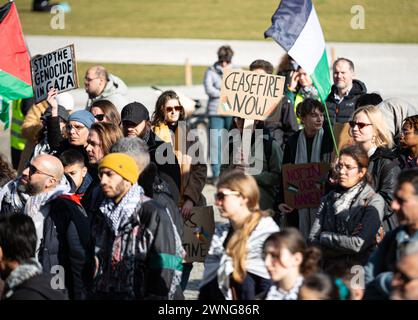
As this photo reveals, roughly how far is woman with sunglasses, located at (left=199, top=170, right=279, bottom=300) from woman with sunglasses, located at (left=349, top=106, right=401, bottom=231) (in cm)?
143

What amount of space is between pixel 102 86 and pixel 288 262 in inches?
207

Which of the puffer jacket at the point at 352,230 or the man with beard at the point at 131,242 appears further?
the puffer jacket at the point at 352,230

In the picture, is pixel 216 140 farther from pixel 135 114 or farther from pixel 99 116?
pixel 135 114

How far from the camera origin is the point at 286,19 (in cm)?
855

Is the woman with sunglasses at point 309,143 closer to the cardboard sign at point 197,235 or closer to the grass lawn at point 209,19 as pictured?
the cardboard sign at point 197,235

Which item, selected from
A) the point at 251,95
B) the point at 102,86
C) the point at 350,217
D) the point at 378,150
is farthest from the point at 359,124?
the point at 102,86

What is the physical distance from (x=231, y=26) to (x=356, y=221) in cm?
2934

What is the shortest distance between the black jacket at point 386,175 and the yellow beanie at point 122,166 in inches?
74.3

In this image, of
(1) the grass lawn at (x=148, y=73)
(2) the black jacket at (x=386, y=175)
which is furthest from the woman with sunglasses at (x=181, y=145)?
(1) the grass lawn at (x=148, y=73)

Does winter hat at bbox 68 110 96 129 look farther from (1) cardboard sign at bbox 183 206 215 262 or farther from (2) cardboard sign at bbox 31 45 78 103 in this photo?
(1) cardboard sign at bbox 183 206 215 262

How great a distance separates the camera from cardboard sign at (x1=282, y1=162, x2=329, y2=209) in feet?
27.4

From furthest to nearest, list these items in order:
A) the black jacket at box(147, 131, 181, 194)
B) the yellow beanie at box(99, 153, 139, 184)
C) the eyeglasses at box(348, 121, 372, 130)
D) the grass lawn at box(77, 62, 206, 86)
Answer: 1. the grass lawn at box(77, 62, 206, 86)
2. the black jacket at box(147, 131, 181, 194)
3. the eyeglasses at box(348, 121, 372, 130)
4. the yellow beanie at box(99, 153, 139, 184)

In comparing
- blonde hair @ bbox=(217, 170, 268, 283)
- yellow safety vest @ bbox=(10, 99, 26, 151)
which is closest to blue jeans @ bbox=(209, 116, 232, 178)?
yellow safety vest @ bbox=(10, 99, 26, 151)

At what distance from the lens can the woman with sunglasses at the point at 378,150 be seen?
24.4 feet
